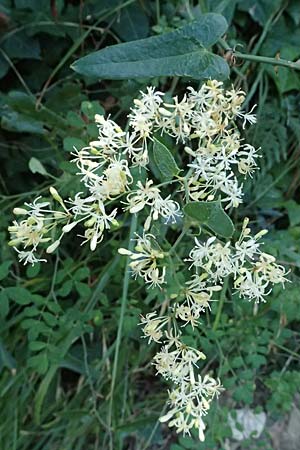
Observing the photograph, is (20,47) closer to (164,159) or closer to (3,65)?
(3,65)

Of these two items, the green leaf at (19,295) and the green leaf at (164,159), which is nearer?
the green leaf at (164,159)

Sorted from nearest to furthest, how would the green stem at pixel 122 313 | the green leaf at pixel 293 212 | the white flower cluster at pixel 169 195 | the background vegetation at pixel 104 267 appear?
the white flower cluster at pixel 169 195 < the green stem at pixel 122 313 < the background vegetation at pixel 104 267 < the green leaf at pixel 293 212

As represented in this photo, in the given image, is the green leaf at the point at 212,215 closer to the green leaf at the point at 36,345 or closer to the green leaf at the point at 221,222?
the green leaf at the point at 221,222

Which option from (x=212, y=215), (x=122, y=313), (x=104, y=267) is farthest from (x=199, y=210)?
(x=104, y=267)

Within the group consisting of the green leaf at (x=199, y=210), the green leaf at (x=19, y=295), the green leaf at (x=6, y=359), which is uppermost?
the green leaf at (x=199, y=210)

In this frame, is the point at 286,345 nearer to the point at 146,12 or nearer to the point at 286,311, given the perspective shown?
the point at 286,311

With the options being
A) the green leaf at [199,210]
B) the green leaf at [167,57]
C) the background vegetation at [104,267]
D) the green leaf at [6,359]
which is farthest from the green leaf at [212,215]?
the green leaf at [6,359]

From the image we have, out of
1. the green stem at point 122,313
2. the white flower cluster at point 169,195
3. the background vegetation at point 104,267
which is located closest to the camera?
the white flower cluster at point 169,195
